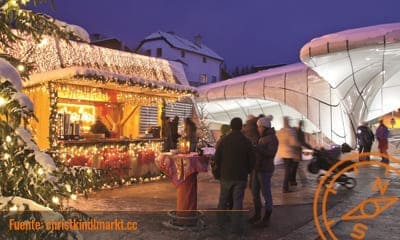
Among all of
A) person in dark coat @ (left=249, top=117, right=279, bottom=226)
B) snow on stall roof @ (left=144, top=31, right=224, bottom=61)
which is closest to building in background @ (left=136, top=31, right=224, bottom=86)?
snow on stall roof @ (left=144, top=31, right=224, bottom=61)

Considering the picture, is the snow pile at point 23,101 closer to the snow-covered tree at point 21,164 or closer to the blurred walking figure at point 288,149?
the snow-covered tree at point 21,164

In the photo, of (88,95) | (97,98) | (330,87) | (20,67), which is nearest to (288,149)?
(88,95)

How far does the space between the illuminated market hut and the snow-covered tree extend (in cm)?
430

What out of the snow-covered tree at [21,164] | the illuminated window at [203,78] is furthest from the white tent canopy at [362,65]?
the illuminated window at [203,78]

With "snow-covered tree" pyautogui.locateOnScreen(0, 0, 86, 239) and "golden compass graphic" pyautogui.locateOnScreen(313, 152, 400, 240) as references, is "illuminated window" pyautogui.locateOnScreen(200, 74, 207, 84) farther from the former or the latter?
"snow-covered tree" pyautogui.locateOnScreen(0, 0, 86, 239)

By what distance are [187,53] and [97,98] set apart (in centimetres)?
3435

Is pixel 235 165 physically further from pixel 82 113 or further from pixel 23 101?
pixel 82 113

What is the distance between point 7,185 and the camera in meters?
2.85

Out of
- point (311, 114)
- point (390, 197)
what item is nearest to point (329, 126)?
point (311, 114)

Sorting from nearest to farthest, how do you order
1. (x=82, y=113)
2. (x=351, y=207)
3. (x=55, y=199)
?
(x=55, y=199)
(x=351, y=207)
(x=82, y=113)

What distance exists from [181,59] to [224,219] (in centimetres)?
4097

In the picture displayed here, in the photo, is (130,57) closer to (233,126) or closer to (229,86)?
(233,126)

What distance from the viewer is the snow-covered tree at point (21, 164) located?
8.41ft

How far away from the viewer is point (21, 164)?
2734 mm
